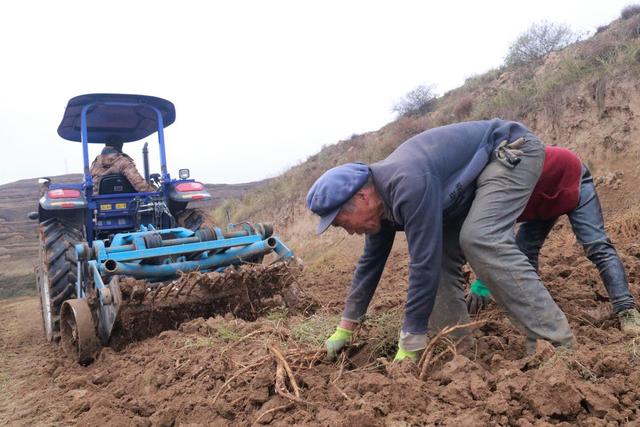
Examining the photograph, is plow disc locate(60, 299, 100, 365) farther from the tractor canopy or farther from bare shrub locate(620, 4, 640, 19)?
bare shrub locate(620, 4, 640, 19)

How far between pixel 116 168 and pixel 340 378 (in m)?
4.83

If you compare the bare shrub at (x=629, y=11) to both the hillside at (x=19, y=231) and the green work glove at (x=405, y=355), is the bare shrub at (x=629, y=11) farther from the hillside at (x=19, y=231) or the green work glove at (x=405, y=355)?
the green work glove at (x=405, y=355)

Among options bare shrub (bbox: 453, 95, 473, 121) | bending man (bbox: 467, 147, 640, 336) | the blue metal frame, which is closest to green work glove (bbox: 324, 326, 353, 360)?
bending man (bbox: 467, 147, 640, 336)

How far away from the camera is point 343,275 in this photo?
26.3ft

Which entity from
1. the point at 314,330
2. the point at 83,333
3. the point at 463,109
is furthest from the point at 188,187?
the point at 463,109

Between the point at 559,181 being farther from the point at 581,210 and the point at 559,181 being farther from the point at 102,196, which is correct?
the point at 102,196

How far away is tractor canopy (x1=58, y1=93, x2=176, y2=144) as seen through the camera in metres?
6.49

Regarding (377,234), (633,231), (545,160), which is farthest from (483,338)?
Answer: (633,231)

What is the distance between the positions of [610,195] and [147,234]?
6.09 metres

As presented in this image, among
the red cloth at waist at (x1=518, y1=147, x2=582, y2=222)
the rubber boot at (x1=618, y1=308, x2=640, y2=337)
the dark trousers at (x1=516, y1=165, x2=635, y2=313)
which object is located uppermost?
the red cloth at waist at (x1=518, y1=147, x2=582, y2=222)

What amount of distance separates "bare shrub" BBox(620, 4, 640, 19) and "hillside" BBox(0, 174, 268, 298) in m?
10.0

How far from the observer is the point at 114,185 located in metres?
6.68

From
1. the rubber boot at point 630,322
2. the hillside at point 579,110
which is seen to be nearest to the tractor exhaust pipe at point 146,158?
the hillside at point 579,110

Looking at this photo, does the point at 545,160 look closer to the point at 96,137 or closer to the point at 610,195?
the point at 610,195
